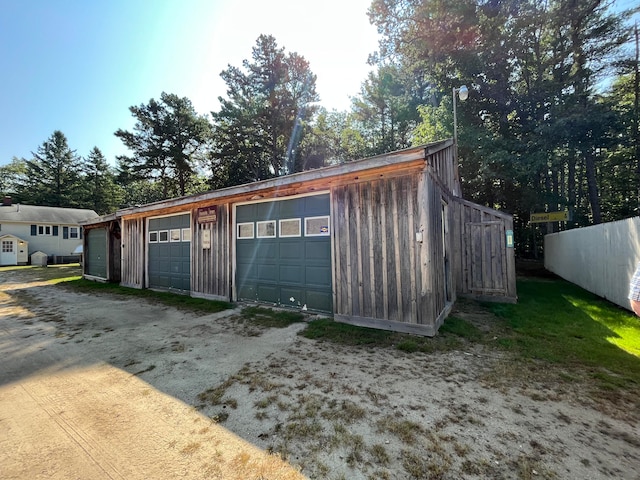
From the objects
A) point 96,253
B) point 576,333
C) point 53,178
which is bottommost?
point 576,333

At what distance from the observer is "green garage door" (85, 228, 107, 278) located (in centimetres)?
1167

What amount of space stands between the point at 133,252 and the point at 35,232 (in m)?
20.9

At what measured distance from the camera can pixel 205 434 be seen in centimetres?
216

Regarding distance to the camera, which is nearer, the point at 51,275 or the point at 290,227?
the point at 290,227

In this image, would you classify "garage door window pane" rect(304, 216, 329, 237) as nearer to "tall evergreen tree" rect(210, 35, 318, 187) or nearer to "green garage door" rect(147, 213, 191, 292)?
"green garage door" rect(147, 213, 191, 292)

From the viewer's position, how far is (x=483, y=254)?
23.3 ft

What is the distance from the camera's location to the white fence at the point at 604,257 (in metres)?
5.79

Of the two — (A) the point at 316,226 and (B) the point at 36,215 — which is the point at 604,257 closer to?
(A) the point at 316,226

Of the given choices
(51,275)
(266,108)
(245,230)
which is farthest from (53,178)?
(245,230)

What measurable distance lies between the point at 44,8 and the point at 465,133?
55.4 ft

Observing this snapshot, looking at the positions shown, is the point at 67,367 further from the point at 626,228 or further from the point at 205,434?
the point at 626,228

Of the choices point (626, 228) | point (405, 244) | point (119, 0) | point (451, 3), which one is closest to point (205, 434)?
point (405, 244)

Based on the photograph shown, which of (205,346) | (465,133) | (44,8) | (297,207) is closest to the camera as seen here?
(205,346)

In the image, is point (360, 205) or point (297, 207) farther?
point (297, 207)
